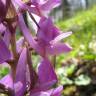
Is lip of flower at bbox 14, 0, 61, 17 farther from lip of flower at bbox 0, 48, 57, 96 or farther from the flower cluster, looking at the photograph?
lip of flower at bbox 0, 48, 57, 96

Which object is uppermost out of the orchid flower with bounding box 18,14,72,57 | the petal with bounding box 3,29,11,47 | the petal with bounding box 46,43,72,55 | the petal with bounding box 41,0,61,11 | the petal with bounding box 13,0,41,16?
the petal with bounding box 13,0,41,16

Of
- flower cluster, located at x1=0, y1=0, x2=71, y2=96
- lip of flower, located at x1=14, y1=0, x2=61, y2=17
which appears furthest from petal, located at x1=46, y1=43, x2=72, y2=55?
lip of flower, located at x1=14, y1=0, x2=61, y2=17

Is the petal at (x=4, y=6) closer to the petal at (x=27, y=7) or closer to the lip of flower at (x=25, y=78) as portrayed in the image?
the petal at (x=27, y=7)

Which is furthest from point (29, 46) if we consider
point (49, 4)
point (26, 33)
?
point (49, 4)

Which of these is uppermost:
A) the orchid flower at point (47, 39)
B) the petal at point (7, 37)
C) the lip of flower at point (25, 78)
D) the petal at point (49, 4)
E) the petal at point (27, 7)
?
the petal at point (27, 7)

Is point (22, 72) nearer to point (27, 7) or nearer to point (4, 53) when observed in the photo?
point (4, 53)

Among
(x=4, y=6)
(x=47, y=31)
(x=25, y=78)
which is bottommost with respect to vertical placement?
(x=25, y=78)

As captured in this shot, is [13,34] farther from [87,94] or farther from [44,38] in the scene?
[87,94]

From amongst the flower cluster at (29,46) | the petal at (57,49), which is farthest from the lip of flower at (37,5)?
the petal at (57,49)
